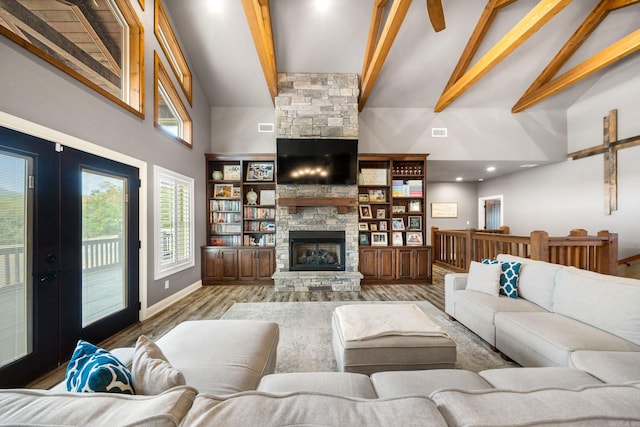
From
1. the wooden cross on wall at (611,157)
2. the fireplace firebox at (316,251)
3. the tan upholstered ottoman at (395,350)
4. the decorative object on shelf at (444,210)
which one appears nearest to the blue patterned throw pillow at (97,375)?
the tan upholstered ottoman at (395,350)

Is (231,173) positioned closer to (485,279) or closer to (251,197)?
(251,197)

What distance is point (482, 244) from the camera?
4.96 meters

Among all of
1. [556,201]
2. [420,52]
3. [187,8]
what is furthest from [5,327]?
[556,201]

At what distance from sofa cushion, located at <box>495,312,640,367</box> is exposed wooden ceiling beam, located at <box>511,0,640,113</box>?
4.89 metres

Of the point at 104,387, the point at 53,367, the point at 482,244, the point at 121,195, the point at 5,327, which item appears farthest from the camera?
the point at 482,244

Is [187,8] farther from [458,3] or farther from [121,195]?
[458,3]

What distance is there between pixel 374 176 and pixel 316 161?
1386 millimetres

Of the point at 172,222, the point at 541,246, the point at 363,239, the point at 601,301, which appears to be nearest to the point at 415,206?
the point at 363,239

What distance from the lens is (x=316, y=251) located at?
488 centimetres

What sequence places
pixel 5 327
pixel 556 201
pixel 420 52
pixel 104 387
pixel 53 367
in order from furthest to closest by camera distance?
pixel 556 201, pixel 420 52, pixel 53 367, pixel 5 327, pixel 104 387

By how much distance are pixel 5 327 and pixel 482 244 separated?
6488 millimetres

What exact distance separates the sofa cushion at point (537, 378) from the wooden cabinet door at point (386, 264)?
358 cm

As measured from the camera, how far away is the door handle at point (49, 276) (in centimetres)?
206

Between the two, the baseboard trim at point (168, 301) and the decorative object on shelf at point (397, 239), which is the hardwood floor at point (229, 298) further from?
the decorative object on shelf at point (397, 239)
